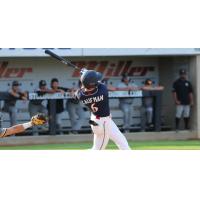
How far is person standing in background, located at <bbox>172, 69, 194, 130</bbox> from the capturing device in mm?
15781

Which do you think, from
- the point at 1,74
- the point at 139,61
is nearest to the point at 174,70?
the point at 139,61

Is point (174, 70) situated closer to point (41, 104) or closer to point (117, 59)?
point (117, 59)

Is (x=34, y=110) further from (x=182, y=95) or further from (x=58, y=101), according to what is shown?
(x=182, y=95)

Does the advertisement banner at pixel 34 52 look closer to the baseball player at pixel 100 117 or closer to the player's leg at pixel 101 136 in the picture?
the baseball player at pixel 100 117

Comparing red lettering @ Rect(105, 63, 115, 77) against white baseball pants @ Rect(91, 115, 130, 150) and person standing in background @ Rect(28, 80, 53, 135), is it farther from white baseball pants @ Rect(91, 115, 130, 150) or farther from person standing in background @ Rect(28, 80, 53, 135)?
white baseball pants @ Rect(91, 115, 130, 150)

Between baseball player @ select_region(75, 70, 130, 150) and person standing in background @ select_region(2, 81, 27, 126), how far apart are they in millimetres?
4897

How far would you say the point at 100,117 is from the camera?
10086 mm

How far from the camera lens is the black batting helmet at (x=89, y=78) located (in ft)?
31.6

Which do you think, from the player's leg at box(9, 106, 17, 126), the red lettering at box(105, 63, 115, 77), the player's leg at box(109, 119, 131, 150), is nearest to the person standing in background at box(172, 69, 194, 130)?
the red lettering at box(105, 63, 115, 77)

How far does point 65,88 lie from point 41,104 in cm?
72

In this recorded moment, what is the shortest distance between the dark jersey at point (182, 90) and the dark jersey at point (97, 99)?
5992 millimetres

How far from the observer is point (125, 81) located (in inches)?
621

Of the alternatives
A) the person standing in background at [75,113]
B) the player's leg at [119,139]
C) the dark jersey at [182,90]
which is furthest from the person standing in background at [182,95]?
the player's leg at [119,139]

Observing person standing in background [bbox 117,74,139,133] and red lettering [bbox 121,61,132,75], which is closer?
person standing in background [bbox 117,74,139,133]
